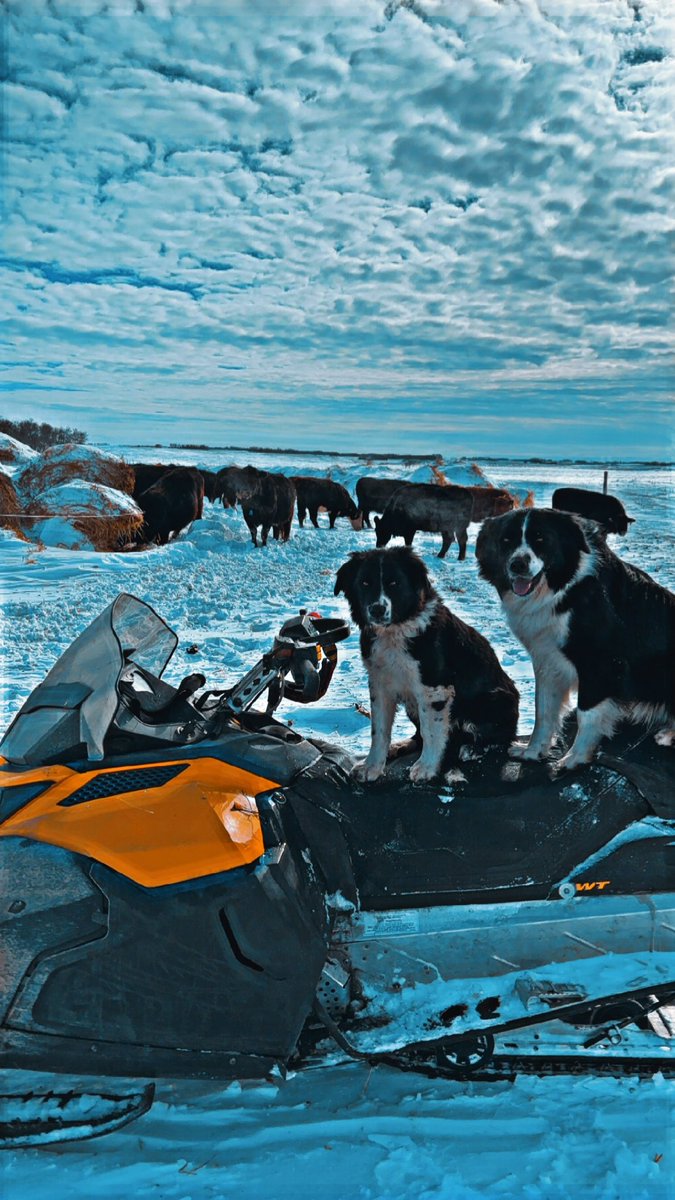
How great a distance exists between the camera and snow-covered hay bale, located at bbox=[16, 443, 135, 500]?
13617mm

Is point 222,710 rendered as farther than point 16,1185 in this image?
Yes

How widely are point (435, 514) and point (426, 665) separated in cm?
1371

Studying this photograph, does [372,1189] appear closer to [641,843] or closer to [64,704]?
[641,843]

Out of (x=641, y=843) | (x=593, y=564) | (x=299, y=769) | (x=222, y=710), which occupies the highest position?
(x=593, y=564)

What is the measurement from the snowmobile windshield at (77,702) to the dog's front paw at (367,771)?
40.5 inches

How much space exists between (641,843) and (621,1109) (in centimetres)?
79

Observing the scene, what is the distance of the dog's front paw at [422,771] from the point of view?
298 cm

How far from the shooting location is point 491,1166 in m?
2.16

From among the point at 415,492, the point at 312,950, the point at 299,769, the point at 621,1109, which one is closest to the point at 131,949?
the point at 312,950

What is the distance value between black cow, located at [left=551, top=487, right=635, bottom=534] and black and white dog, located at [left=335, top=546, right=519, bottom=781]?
739 millimetres

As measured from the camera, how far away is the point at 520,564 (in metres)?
3.08

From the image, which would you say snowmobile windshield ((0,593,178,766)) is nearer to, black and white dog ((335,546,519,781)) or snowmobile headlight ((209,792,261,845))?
snowmobile headlight ((209,792,261,845))

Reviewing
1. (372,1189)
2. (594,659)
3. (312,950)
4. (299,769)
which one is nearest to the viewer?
(372,1189)

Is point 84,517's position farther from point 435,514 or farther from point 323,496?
point 323,496
